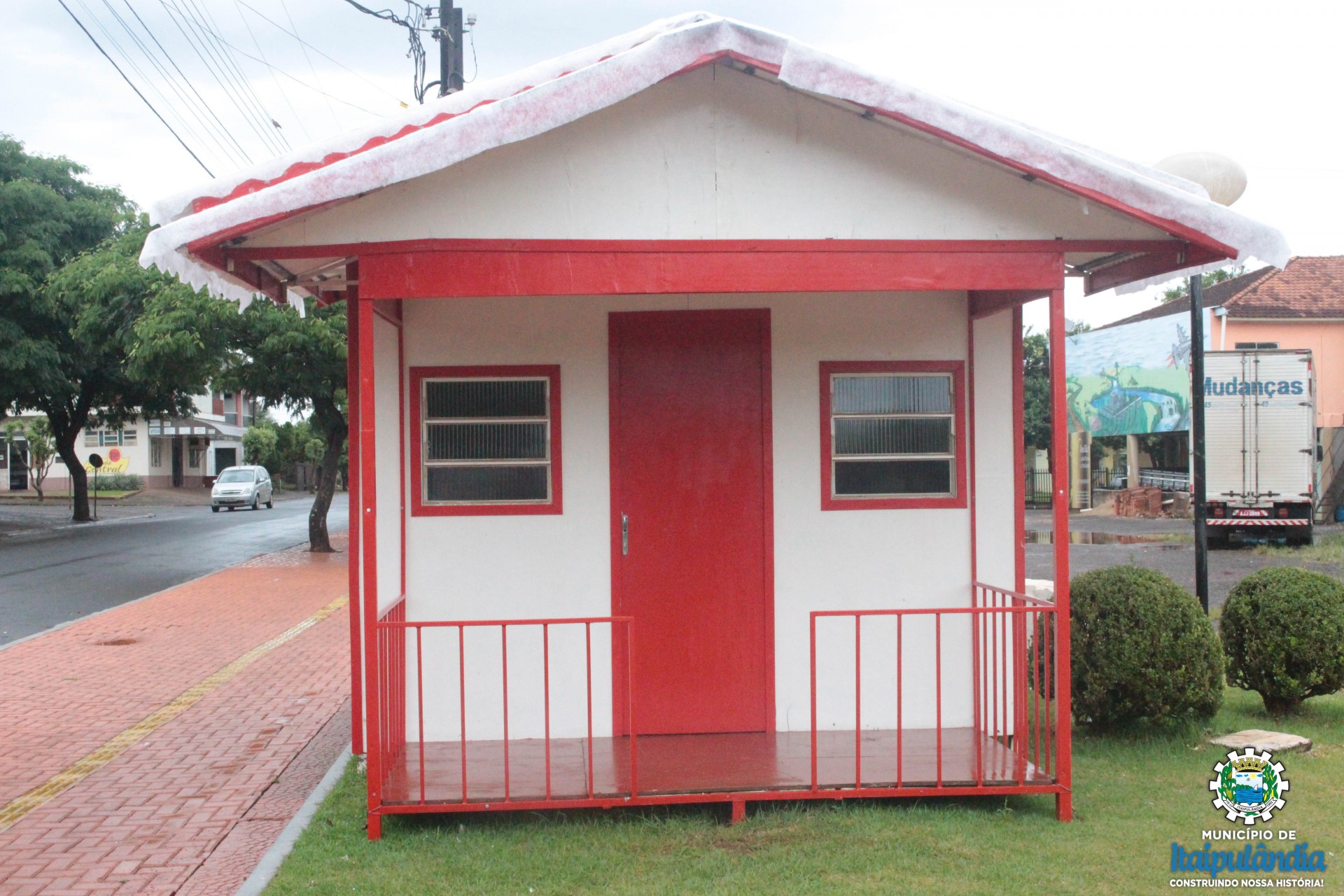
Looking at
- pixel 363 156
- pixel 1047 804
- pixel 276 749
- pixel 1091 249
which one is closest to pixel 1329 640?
pixel 1047 804

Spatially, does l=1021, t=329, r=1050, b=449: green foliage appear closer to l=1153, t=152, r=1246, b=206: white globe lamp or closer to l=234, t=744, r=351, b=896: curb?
l=1153, t=152, r=1246, b=206: white globe lamp

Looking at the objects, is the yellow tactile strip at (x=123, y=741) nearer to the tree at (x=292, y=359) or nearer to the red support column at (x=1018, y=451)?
the red support column at (x=1018, y=451)

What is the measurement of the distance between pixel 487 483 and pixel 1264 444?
17.7m

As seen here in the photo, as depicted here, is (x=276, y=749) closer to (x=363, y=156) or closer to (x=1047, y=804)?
(x=363, y=156)

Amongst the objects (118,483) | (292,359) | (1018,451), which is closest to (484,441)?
(1018,451)

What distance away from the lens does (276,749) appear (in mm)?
7156

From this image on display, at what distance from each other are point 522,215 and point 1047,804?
3.81 metres

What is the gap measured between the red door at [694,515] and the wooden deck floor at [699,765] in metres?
0.28

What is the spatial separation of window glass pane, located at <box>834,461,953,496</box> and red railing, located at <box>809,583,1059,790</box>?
65 cm

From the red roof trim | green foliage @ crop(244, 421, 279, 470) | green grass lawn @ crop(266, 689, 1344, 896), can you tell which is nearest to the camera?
green grass lawn @ crop(266, 689, 1344, 896)

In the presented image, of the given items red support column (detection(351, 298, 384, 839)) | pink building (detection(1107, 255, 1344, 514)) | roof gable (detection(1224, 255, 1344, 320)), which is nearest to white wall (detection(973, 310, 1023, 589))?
red support column (detection(351, 298, 384, 839))

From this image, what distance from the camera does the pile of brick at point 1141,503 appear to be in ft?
93.4

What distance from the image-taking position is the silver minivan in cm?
4047

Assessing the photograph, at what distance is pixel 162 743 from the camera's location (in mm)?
7391
